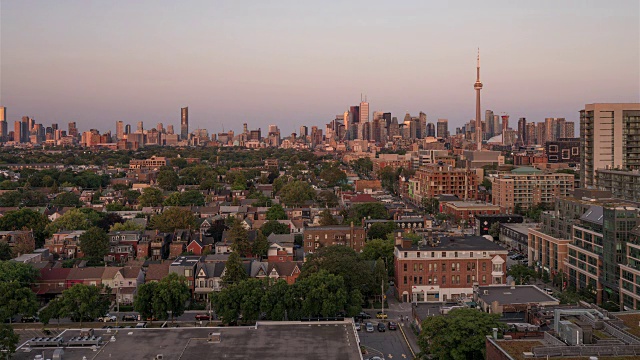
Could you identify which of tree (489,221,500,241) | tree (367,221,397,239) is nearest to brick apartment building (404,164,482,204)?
tree (489,221,500,241)

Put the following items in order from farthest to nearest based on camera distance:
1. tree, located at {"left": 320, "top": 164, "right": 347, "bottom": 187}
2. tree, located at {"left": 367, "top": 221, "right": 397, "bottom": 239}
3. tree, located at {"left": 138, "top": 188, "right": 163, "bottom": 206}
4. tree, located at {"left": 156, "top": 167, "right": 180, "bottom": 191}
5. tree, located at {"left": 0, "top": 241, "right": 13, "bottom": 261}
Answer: tree, located at {"left": 320, "top": 164, "right": 347, "bottom": 187}
tree, located at {"left": 156, "top": 167, "right": 180, "bottom": 191}
tree, located at {"left": 138, "top": 188, "right": 163, "bottom": 206}
tree, located at {"left": 367, "top": 221, "right": 397, "bottom": 239}
tree, located at {"left": 0, "top": 241, "right": 13, "bottom": 261}

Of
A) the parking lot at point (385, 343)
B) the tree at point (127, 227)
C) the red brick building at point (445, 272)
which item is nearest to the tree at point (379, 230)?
the red brick building at point (445, 272)

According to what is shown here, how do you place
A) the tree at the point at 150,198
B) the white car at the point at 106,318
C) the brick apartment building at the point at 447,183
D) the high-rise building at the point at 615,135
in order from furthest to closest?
1. the brick apartment building at the point at 447,183
2. the tree at the point at 150,198
3. the high-rise building at the point at 615,135
4. the white car at the point at 106,318

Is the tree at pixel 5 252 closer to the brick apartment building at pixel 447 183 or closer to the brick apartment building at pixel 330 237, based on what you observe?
the brick apartment building at pixel 330 237

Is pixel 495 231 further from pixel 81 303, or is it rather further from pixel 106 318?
pixel 81 303

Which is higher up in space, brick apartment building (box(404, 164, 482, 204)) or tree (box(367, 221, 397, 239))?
brick apartment building (box(404, 164, 482, 204))

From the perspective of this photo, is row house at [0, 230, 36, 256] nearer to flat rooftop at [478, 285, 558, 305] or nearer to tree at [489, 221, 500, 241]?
flat rooftop at [478, 285, 558, 305]

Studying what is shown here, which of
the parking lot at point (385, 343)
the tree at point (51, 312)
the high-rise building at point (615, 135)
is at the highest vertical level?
the high-rise building at point (615, 135)
